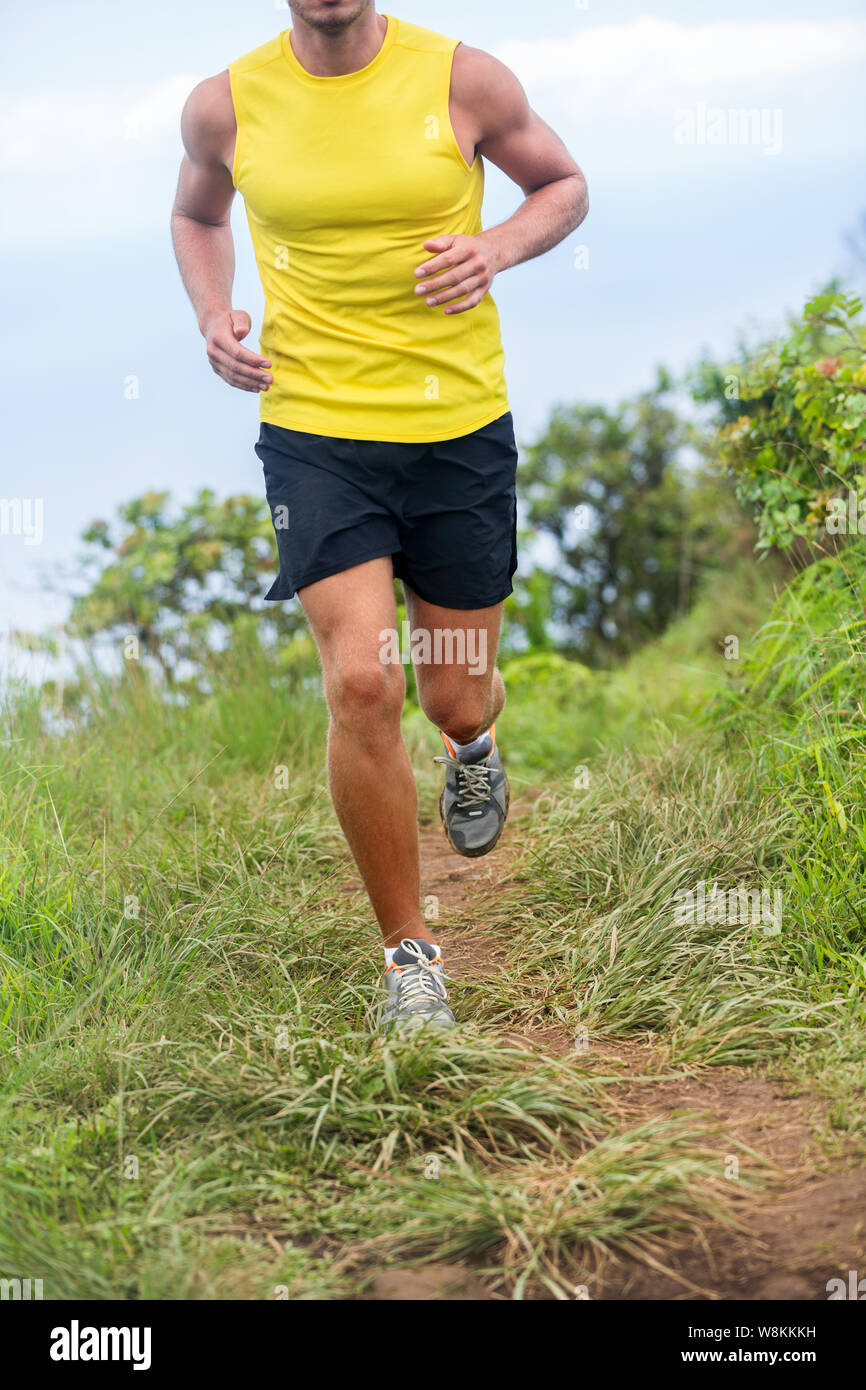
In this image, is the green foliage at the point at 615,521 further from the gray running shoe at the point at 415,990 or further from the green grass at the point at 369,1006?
the gray running shoe at the point at 415,990

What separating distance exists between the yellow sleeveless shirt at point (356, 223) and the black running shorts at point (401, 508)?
61 millimetres

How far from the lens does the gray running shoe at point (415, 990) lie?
2748 mm

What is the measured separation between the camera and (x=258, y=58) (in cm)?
312

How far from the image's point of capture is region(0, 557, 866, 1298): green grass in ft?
7.07

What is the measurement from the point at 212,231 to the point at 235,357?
69 cm

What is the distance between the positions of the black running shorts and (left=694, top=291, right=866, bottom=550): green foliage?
1.24 meters

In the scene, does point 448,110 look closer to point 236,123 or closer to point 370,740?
point 236,123

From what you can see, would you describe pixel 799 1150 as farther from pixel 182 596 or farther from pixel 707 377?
pixel 182 596

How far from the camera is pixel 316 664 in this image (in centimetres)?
604

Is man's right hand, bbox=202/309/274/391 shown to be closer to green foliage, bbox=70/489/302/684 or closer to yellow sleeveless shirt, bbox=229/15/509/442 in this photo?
yellow sleeveless shirt, bbox=229/15/509/442

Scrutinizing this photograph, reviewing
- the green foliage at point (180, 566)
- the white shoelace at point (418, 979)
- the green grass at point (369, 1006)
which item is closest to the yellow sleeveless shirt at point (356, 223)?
the white shoelace at point (418, 979)

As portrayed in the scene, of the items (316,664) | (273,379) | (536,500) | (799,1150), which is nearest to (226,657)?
(316,664)

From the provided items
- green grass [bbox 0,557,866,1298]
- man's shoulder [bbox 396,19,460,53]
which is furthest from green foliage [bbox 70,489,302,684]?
man's shoulder [bbox 396,19,460,53]

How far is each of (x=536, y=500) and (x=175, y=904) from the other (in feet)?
24.5
